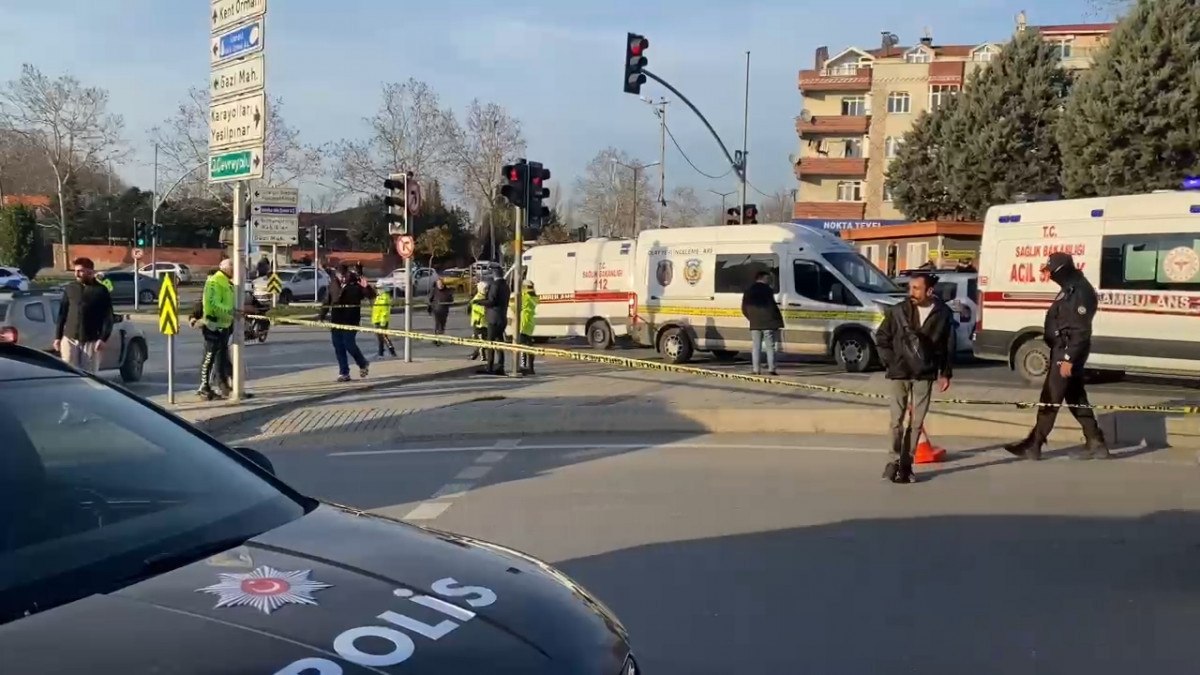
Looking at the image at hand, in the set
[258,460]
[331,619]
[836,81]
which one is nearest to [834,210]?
[836,81]

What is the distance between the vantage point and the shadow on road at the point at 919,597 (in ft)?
15.7

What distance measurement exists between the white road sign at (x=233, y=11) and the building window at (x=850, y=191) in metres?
62.6

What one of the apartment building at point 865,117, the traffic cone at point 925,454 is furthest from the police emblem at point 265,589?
the apartment building at point 865,117

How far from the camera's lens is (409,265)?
1967cm

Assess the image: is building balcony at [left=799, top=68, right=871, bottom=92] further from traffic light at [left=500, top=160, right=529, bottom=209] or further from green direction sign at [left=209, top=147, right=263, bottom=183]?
green direction sign at [left=209, top=147, right=263, bottom=183]

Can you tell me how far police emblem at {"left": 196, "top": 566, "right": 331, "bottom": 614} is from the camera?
103 inches

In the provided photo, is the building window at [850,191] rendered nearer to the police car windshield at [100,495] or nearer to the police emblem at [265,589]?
the police car windshield at [100,495]

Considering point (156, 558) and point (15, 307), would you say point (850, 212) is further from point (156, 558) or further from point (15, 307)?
point (156, 558)

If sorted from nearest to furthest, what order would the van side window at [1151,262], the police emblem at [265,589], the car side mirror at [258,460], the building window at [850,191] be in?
the police emblem at [265,589]
the car side mirror at [258,460]
the van side window at [1151,262]
the building window at [850,191]

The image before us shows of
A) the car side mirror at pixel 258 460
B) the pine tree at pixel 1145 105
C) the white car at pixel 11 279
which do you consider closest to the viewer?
the car side mirror at pixel 258 460

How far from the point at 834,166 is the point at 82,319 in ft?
209

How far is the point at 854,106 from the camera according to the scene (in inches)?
2842

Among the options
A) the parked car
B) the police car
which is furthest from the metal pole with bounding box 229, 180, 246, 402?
the police car

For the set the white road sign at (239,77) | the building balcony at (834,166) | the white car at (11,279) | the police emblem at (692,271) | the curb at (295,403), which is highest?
the building balcony at (834,166)
